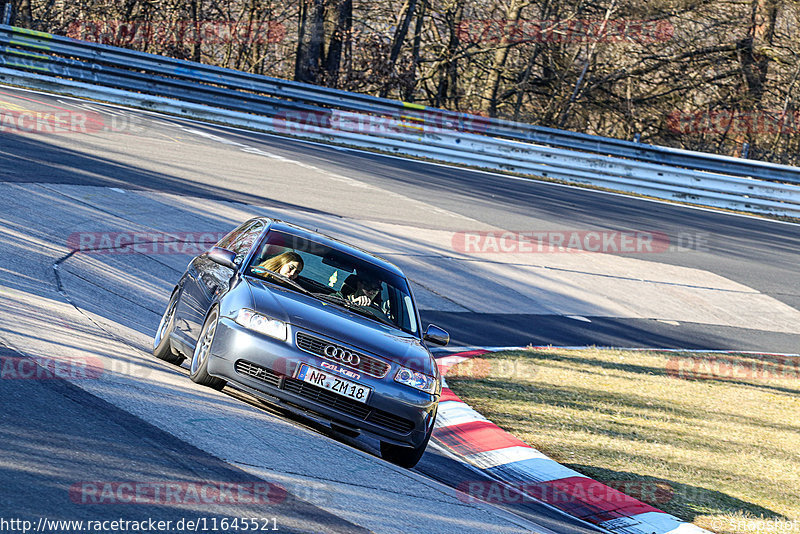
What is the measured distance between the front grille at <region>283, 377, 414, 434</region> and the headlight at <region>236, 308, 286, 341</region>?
337mm

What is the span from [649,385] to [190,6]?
969 inches

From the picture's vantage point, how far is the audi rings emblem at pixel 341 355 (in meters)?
6.86

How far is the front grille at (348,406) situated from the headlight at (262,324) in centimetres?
34

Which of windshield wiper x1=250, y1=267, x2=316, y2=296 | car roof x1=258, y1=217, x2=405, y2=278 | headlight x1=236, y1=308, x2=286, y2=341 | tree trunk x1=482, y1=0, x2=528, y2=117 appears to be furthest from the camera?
tree trunk x1=482, y1=0, x2=528, y2=117

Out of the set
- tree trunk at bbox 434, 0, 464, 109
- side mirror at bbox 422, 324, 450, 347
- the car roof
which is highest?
tree trunk at bbox 434, 0, 464, 109

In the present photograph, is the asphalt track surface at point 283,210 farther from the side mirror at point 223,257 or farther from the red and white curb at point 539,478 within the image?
the side mirror at point 223,257

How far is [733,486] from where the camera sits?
8.19m

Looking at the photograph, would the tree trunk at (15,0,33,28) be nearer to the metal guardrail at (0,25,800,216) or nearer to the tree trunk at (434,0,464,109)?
the metal guardrail at (0,25,800,216)

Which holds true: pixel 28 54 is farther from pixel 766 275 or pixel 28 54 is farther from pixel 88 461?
pixel 88 461

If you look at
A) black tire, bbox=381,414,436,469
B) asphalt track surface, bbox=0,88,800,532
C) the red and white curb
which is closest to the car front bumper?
black tire, bbox=381,414,436,469

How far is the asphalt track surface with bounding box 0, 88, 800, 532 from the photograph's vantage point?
5199 millimetres

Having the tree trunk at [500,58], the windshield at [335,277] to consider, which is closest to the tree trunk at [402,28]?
the tree trunk at [500,58]

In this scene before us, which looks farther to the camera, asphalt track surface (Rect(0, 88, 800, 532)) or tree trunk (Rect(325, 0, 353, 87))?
tree trunk (Rect(325, 0, 353, 87))

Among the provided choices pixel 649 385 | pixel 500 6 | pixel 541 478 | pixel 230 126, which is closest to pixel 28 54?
pixel 230 126
